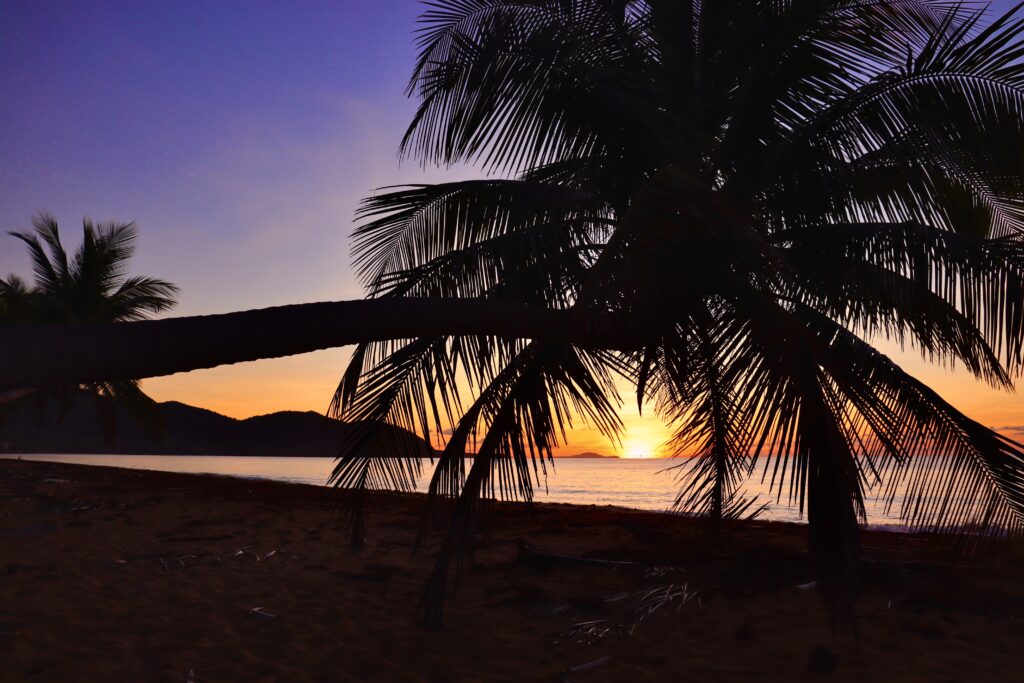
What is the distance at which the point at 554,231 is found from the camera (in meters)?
6.35

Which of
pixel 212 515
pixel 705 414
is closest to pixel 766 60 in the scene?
pixel 705 414

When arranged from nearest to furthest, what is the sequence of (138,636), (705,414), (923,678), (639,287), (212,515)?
(923,678), (639,287), (138,636), (705,414), (212,515)

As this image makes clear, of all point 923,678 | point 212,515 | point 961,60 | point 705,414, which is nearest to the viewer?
point 923,678

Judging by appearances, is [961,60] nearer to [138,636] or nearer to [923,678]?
[923,678]

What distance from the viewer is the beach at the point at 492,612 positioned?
14.5ft

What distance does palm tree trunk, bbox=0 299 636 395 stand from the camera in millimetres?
2963

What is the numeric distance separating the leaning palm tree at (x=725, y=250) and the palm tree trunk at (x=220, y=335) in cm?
13

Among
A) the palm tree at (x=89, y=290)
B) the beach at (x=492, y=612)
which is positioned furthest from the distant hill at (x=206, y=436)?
the beach at (x=492, y=612)

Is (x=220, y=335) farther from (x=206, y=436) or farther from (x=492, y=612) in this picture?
(x=206, y=436)

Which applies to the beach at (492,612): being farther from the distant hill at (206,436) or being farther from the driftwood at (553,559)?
the distant hill at (206,436)

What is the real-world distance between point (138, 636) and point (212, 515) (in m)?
6.64

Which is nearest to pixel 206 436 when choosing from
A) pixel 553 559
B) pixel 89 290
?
pixel 89 290

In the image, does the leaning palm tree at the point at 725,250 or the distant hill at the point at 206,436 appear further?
the distant hill at the point at 206,436

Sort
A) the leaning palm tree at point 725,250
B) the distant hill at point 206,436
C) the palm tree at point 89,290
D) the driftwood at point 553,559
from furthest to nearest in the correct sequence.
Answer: the distant hill at point 206,436
the palm tree at point 89,290
the driftwood at point 553,559
the leaning palm tree at point 725,250
